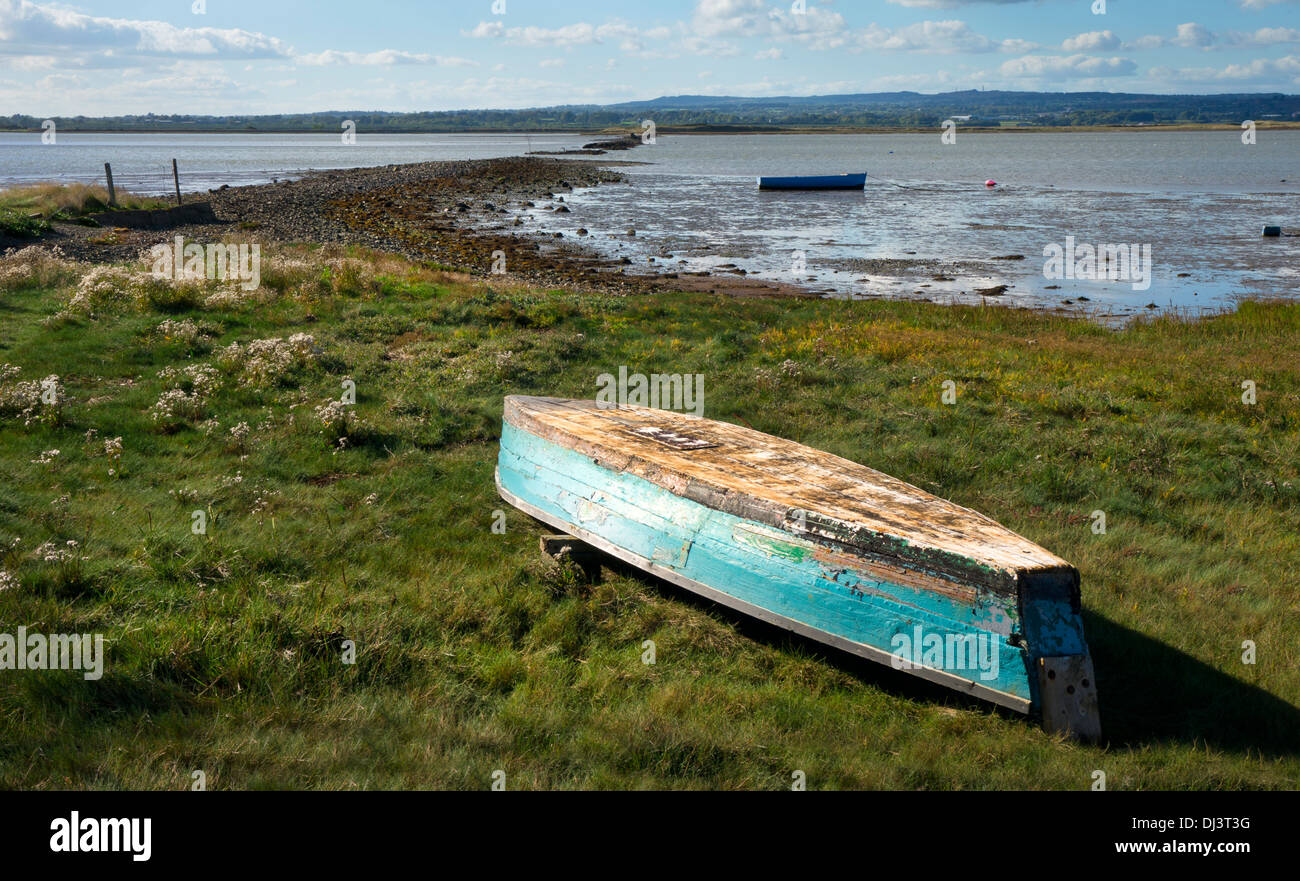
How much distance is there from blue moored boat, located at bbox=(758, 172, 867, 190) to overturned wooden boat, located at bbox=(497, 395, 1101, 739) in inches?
2297

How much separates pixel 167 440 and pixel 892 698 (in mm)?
8115

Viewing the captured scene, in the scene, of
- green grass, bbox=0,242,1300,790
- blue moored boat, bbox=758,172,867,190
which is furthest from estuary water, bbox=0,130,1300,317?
green grass, bbox=0,242,1300,790

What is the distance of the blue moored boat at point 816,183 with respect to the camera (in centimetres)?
6269

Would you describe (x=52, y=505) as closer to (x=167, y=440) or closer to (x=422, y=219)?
(x=167, y=440)

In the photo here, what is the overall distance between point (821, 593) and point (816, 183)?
61.4 m

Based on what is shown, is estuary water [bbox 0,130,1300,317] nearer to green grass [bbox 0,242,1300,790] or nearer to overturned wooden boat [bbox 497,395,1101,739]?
green grass [bbox 0,242,1300,790]

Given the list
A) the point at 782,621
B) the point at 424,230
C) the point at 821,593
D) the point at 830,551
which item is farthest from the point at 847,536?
the point at 424,230

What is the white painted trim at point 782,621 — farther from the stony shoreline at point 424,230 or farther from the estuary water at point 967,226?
the estuary water at point 967,226

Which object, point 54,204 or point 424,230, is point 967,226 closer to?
point 424,230

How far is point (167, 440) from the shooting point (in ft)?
31.3

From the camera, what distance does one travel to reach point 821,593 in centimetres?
563

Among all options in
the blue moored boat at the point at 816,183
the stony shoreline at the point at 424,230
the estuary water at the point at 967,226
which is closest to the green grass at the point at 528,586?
the stony shoreline at the point at 424,230

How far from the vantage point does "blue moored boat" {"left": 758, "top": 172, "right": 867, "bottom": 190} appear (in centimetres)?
6269

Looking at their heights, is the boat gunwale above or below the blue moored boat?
below
